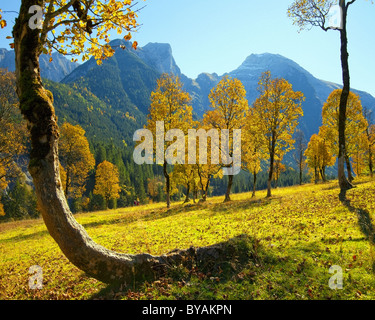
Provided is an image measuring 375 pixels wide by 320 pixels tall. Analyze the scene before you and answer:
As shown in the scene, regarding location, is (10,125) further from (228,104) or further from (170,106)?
(228,104)

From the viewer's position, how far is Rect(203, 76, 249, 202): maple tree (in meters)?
30.8

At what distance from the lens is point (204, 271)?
7328 millimetres

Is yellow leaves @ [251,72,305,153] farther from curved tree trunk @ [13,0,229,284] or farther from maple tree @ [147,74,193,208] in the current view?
curved tree trunk @ [13,0,229,284]

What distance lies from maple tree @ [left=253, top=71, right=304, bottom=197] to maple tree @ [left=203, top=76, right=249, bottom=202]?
88.9 inches

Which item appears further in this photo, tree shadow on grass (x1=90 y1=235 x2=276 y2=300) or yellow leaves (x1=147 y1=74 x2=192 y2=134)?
yellow leaves (x1=147 y1=74 x2=192 y2=134)

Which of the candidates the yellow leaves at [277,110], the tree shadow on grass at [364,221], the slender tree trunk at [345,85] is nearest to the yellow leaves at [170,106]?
the yellow leaves at [277,110]

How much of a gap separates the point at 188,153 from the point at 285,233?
26.4 m

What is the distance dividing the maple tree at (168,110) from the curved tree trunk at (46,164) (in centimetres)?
2330

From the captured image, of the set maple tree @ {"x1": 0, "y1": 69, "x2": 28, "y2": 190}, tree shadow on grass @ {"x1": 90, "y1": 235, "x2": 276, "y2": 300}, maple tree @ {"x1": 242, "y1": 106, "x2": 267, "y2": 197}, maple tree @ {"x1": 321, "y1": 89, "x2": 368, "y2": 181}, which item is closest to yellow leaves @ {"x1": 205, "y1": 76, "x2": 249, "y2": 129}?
maple tree @ {"x1": 242, "y1": 106, "x2": 267, "y2": 197}

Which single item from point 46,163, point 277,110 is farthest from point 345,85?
point 46,163

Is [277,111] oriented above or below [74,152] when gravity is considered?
above

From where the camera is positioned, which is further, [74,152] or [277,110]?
[74,152]

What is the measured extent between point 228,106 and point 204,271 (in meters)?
26.7

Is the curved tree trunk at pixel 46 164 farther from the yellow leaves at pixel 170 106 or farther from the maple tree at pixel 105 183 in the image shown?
the maple tree at pixel 105 183
